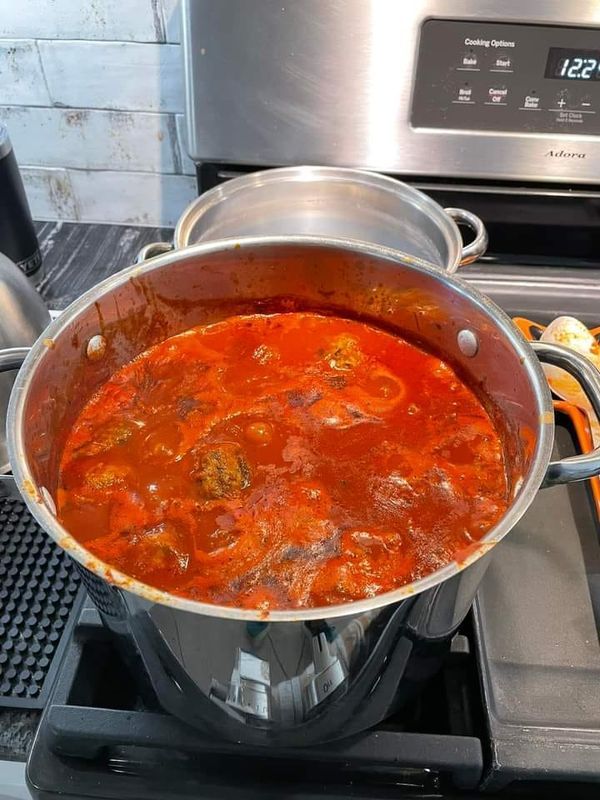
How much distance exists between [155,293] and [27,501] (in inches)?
16.8

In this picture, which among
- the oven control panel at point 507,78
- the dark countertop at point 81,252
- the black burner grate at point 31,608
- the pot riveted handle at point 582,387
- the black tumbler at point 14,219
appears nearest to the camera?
the pot riveted handle at point 582,387

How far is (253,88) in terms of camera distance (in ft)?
4.02

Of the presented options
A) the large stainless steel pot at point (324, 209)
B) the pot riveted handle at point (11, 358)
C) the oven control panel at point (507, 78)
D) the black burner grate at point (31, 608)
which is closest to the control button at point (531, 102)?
the oven control panel at point (507, 78)

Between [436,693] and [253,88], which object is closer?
[436,693]

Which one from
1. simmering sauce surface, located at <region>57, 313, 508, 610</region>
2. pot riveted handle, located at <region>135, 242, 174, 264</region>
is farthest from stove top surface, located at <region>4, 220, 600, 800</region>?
pot riveted handle, located at <region>135, 242, 174, 264</region>

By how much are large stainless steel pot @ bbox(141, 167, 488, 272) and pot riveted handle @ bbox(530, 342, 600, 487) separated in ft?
1.60

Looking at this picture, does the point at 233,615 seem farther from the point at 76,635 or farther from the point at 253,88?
the point at 253,88

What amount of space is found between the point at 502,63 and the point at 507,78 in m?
0.03

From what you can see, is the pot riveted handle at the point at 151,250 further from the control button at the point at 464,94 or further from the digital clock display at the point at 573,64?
the digital clock display at the point at 573,64

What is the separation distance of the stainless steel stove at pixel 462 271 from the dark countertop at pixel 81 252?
4 cm

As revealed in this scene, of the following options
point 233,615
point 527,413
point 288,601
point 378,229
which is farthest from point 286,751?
point 378,229

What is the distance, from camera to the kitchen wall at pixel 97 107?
4.62 ft

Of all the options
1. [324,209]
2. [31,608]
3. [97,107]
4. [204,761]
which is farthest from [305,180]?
[204,761]

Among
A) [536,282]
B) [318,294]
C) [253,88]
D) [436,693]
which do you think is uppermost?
[253,88]
